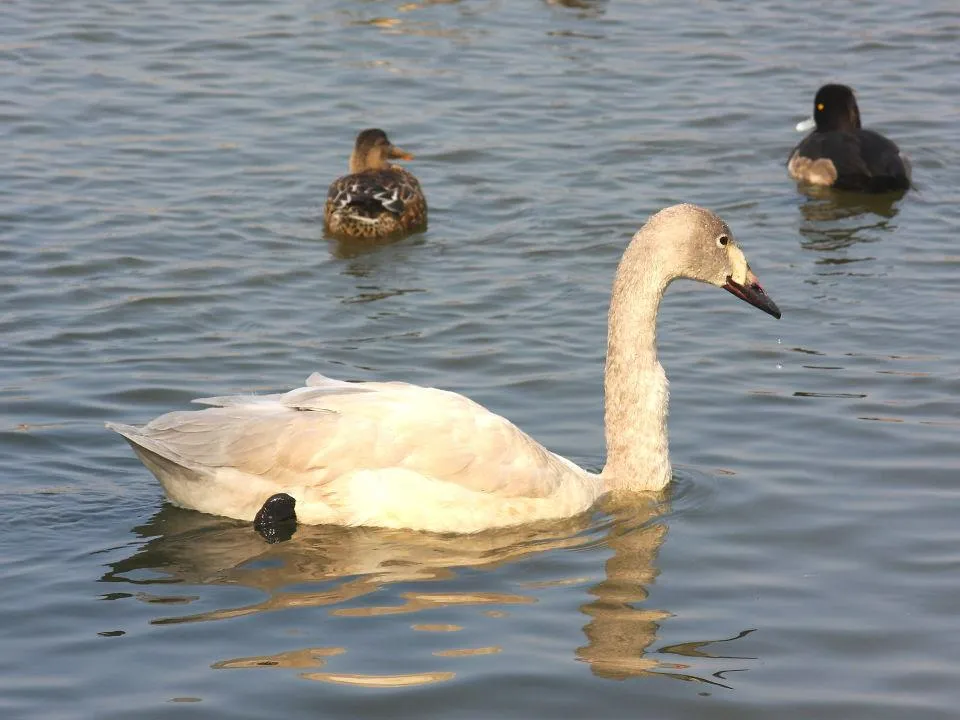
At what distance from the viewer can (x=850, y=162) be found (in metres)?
14.8

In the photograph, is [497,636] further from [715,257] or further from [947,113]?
[947,113]

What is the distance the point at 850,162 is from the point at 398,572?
338 inches

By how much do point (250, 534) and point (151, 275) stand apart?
4.72m

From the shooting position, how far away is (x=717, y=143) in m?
15.8

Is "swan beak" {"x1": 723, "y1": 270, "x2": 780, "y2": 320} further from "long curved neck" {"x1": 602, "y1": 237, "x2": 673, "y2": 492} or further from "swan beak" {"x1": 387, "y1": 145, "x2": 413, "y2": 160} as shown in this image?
"swan beak" {"x1": 387, "y1": 145, "x2": 413, "y2": 160}

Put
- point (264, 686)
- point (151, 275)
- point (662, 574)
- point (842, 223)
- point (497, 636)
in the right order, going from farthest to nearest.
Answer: point (842, 223)
point (151, 275)
point (662, 574)
point (497, 636)
point (264, 686)

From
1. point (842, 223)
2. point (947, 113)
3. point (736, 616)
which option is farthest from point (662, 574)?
point (947, 113)

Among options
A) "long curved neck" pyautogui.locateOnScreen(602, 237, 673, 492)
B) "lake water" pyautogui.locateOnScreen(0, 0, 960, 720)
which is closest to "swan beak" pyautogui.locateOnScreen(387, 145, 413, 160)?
"lake water" pyautogui.locateOnScreen(0, 0, 960, 720)

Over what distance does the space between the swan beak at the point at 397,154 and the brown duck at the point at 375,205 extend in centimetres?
48

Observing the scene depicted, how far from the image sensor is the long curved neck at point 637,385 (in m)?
8.53

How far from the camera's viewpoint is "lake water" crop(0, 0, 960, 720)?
661 centimetres

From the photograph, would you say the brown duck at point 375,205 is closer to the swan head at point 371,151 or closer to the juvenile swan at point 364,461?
the swan head at point 371,151

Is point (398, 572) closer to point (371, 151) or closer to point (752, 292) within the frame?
point (752, 292)

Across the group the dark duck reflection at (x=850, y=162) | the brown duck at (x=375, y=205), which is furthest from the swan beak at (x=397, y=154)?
the dark duck reflection at (x=850, y=162)
